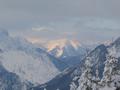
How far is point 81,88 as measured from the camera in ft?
180

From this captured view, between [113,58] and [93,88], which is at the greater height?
[113,58]

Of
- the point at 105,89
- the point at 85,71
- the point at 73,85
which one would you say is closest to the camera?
the point at 105,89

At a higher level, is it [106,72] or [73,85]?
[106,72]

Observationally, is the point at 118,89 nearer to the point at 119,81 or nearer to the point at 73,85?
the point at 119,81

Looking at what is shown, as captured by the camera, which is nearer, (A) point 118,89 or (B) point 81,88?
(A) point 118,89

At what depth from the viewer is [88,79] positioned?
2146 inches

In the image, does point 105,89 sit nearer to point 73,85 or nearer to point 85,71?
point 85,71

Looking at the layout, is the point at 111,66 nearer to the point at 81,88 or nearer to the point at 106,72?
the point at 106,72

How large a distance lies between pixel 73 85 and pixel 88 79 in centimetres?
1566

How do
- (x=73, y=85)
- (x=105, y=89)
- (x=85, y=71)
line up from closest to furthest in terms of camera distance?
(x=105, y=89)
(x=85, y=71)
(x=73, y=85)

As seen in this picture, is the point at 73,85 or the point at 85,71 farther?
the point at 73,85

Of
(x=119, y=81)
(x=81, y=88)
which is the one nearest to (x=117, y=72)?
(x=119, y=81)

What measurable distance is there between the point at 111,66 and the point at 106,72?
92cm

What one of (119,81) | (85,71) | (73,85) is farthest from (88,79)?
(73,85)
